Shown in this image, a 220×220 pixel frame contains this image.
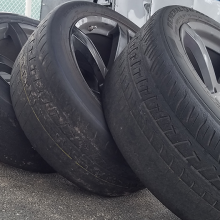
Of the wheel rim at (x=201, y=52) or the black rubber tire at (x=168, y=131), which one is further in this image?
the wheel rim at (x=201, y=52)

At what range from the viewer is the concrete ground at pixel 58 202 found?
3.95ft

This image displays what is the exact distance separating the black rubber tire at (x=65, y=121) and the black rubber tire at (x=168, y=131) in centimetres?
10

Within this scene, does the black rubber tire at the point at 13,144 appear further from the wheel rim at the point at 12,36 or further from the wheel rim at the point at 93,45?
the wheel rim at the point at 12,36

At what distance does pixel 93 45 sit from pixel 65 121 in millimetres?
836

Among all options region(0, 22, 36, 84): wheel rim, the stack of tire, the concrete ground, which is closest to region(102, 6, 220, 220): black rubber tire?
the stack of tire

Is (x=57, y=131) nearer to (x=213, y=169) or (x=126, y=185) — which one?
(x=126, y=185)

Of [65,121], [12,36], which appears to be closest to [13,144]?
[65,121]

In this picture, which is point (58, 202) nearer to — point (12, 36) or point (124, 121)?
point (124, 121)

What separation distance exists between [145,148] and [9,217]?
2.00ft

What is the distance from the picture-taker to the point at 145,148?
126cm

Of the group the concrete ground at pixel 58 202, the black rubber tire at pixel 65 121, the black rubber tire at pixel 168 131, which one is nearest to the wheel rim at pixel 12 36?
the black rubber tire at pixel 65 121

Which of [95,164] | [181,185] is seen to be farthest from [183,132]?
[95,164]

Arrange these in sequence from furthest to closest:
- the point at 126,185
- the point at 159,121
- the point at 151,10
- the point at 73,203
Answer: the point at 151,10 → the point at 126,185 → the point at 73,203 → the point at 159,121

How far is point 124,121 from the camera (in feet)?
4.40
